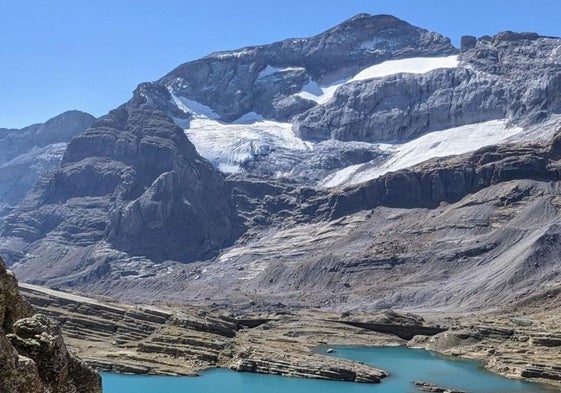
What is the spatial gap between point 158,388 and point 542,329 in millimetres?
79417

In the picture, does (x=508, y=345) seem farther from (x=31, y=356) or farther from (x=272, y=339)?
(x=31, y=356)

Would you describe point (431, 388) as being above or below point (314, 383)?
above

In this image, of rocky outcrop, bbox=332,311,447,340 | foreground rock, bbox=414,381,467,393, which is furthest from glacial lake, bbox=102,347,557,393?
rocky outcrop, bbox=332,311,447,340

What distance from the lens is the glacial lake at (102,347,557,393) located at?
86.1 m

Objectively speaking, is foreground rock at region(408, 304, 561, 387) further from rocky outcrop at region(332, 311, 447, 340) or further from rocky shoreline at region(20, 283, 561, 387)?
rocky outcrop at region(332, 311, 447, 340)

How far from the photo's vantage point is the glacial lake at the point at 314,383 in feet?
283

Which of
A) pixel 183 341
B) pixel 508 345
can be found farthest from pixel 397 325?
pixel 183 341

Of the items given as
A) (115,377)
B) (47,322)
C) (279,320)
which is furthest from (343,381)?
(47,322)

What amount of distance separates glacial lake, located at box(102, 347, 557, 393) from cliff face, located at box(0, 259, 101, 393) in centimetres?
6397

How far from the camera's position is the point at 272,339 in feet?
452

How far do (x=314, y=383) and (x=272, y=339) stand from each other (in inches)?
1648

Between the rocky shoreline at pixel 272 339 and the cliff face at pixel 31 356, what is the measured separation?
6840cm

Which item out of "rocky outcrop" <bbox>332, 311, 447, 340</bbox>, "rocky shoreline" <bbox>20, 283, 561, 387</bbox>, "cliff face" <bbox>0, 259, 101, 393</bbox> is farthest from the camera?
"rocky outcrop" <bbox>332, 311, 447, 340</bbox>

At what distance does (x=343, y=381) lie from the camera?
99.1 metres
